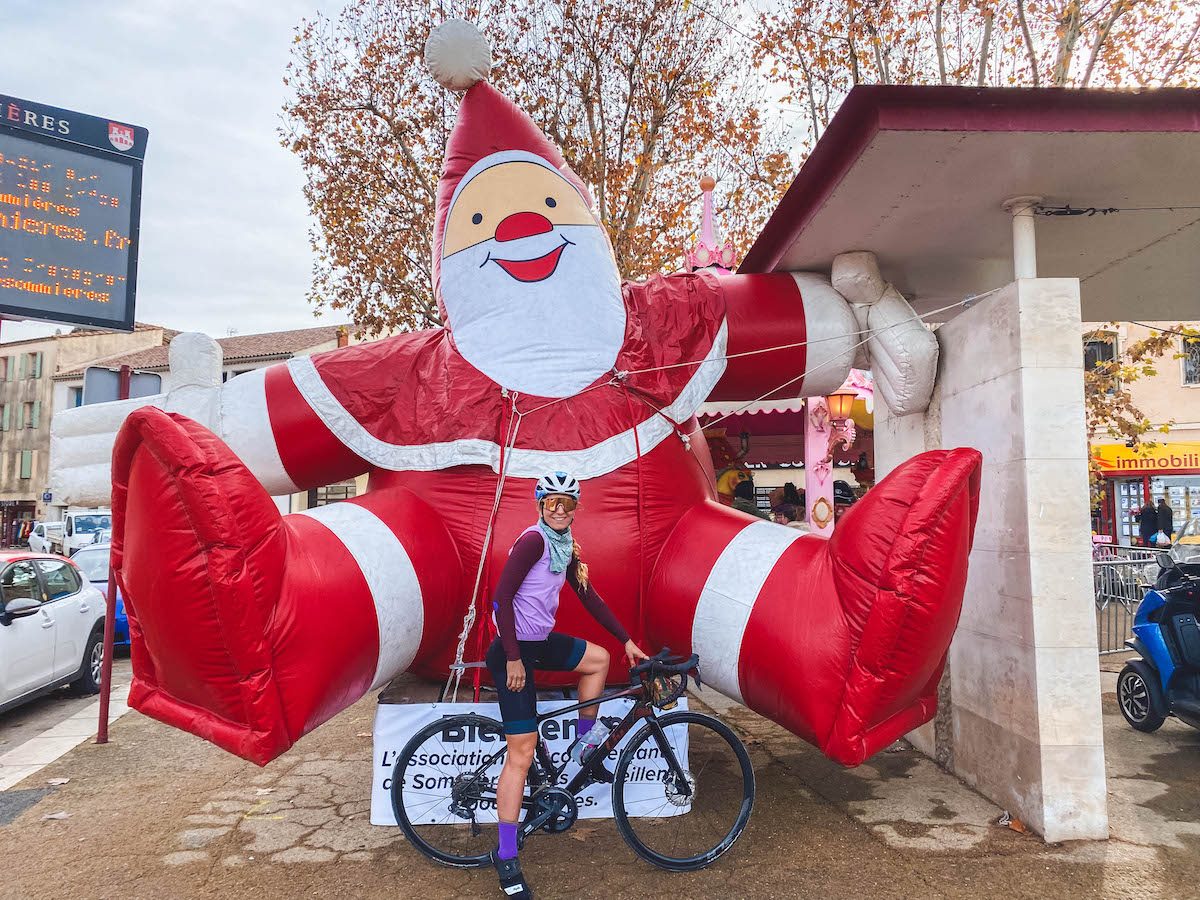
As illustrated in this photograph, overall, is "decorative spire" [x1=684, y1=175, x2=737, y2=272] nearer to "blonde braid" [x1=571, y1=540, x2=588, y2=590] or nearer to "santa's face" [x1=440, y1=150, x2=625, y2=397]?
"santa's face" [x1=440, y1=150, x2=625, y2=397]

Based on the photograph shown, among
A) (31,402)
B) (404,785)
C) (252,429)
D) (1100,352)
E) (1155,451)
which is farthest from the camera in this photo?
(31,402)

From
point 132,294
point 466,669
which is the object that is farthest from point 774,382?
point 132,294

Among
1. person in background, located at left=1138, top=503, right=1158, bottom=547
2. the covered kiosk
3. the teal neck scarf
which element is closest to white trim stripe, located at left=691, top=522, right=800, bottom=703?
the teal neck scarf

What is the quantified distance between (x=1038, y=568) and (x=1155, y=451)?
18.8 meters

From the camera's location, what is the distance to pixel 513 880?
3.25 m

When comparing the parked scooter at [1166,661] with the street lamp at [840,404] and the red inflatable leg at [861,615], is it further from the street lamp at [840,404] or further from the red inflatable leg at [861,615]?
the street lamp at [840,404]

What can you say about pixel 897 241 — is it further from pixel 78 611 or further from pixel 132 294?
pixel 78 611

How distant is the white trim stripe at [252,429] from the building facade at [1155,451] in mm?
19957

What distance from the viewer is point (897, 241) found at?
185 inches

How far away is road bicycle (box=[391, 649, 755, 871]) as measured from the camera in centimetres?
353

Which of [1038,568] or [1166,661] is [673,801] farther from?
[1166,661]

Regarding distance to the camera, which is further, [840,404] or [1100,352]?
[1100,352]

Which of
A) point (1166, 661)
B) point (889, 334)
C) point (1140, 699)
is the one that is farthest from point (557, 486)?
point (1140, 699)

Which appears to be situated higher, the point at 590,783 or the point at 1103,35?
the point at 1103,35
